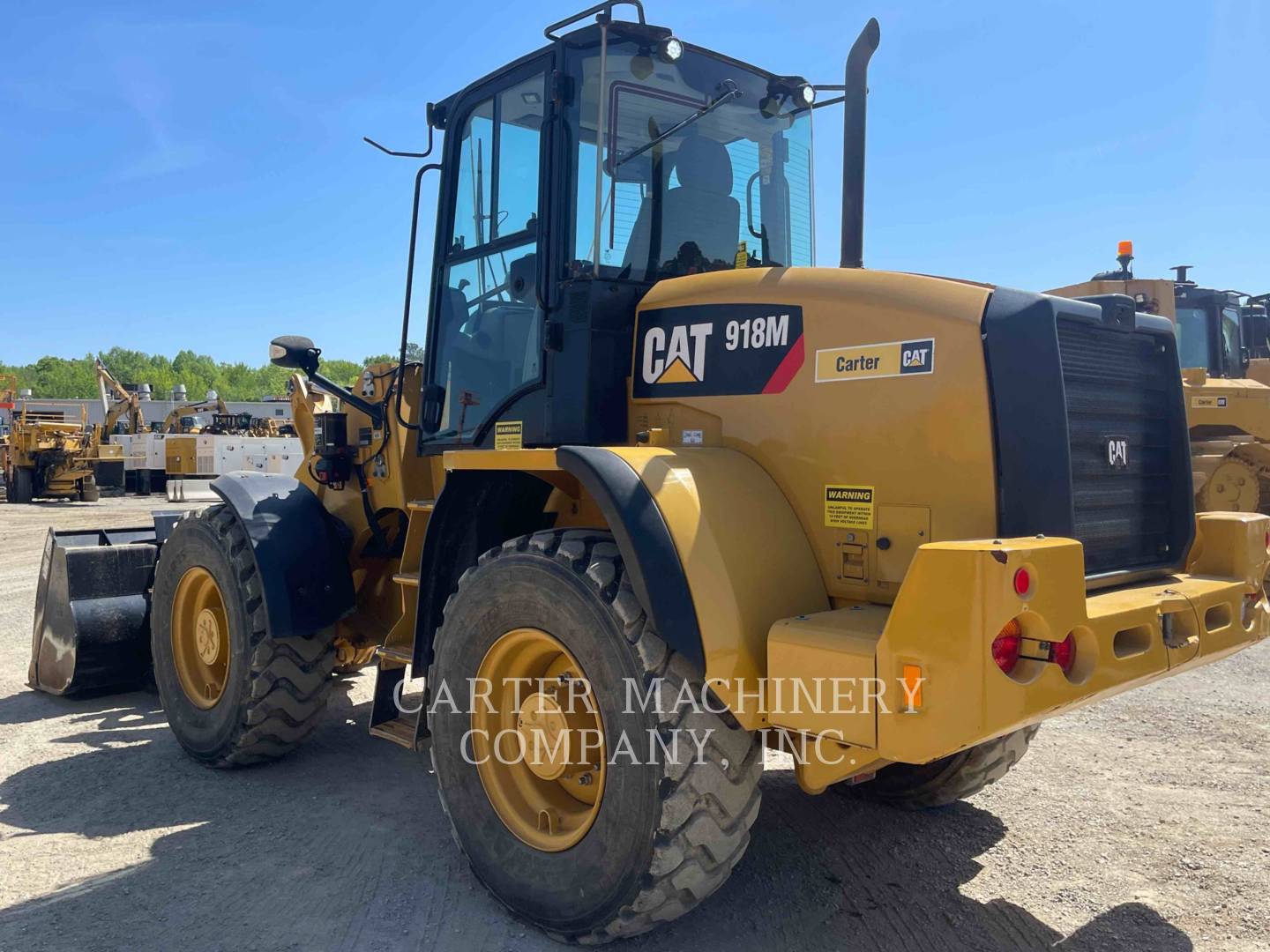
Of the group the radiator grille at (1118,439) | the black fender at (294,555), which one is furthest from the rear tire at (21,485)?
the radiator grille at (1118,439)

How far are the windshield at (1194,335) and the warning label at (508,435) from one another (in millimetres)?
11443

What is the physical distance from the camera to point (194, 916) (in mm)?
3492

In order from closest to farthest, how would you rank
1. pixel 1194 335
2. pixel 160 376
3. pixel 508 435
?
1. pixel 508 435
2. pixel 1194 335
3. pixel 160 376

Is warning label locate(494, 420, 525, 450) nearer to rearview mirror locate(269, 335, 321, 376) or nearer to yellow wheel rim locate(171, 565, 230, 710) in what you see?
rearview mirror locate(269, 335, 321, 376)

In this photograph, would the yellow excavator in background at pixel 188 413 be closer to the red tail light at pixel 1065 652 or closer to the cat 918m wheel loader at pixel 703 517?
the cat 918m wheel loader at pixel 703 517

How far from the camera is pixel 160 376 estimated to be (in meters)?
125

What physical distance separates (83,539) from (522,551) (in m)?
4.92

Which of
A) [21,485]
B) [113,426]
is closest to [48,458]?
[21,485]

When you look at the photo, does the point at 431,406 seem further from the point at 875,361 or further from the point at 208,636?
the point at 875,361

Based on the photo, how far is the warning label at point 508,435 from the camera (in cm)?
421

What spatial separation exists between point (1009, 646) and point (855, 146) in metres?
2.05

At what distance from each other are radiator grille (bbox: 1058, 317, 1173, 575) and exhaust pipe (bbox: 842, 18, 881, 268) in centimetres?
84

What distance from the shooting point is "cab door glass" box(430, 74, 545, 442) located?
419 cm

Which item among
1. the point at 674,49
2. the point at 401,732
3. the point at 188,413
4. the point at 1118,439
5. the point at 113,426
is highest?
the point at 188,413
